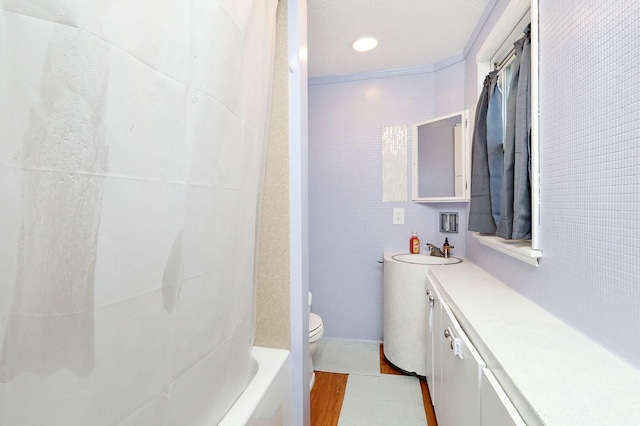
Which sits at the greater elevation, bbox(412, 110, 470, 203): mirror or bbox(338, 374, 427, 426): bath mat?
bbox(412, 110, 470, 203): mirror

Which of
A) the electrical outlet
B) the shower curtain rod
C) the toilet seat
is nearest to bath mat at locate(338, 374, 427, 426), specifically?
the toilet seat

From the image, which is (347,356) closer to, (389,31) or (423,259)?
(423,259)

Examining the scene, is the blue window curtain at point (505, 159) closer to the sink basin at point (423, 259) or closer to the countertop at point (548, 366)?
the countertop at point (548, 366)

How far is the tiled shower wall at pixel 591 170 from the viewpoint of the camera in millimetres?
715

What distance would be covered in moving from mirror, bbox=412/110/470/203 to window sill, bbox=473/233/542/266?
1.73ft

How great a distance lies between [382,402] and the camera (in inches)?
67.7

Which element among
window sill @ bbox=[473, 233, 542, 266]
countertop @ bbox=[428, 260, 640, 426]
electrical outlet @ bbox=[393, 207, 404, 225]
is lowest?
countertop @ bbox=[428, 260, 640, 426]

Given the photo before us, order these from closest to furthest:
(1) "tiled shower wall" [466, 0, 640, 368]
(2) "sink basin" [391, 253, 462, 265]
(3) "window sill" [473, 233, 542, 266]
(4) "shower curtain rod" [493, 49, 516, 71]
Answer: (1) "tiled shower wall" [466, 0, 640, 368]
(3) "window sill" [473, 233, 542, 266]
(4) "shower curtain rod" [493, 49, 516, 71]
(2) "sink basin" [391, 253, 462, 265]

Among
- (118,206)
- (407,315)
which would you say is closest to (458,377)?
(407,315)

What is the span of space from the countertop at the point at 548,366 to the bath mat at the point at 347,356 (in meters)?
1.15

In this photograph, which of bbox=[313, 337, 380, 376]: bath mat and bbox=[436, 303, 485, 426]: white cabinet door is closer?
bbox=[436, 303, 485, 426]: white cabinet door

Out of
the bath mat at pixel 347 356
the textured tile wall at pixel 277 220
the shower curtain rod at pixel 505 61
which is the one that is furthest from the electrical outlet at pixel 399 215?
the textured tile wall at pixel 277 220

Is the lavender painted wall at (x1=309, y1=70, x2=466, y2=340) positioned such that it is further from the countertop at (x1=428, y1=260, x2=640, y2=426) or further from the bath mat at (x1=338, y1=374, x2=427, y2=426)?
the countertop at (x1=428, y1=260, x2=640, y2=426)

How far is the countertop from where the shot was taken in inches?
22.4
